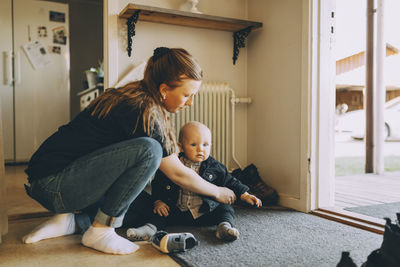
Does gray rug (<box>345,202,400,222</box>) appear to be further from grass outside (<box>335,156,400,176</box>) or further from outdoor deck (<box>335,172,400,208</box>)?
grass outside (<box>335,156,400,176</box>)

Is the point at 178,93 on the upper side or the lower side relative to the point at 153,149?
upper

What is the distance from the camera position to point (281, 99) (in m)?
2.18

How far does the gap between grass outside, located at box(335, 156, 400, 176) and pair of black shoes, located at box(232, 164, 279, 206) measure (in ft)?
4.75

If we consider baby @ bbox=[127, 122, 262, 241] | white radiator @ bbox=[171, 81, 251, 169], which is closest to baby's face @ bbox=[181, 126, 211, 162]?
baby @ bbox=[127, 122, 262, 241]

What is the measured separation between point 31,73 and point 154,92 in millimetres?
3404

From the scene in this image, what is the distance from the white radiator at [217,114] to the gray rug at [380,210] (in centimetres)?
84

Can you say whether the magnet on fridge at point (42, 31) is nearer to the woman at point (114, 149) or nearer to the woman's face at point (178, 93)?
the woman at point (114, 149)

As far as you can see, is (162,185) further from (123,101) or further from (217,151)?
(217,151)

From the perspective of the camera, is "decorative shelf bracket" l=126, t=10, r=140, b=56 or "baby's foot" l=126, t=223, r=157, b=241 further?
"decorative shelf bracket" l=126, t=10, r=140, b=56

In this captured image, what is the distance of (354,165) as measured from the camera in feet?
13.1

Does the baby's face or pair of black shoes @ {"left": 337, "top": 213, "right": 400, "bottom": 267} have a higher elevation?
the baby's face

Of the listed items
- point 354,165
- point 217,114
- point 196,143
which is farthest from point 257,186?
point 354,165

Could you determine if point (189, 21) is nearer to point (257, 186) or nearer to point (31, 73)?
point (257, 186)

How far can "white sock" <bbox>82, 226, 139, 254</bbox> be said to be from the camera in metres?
1.28
